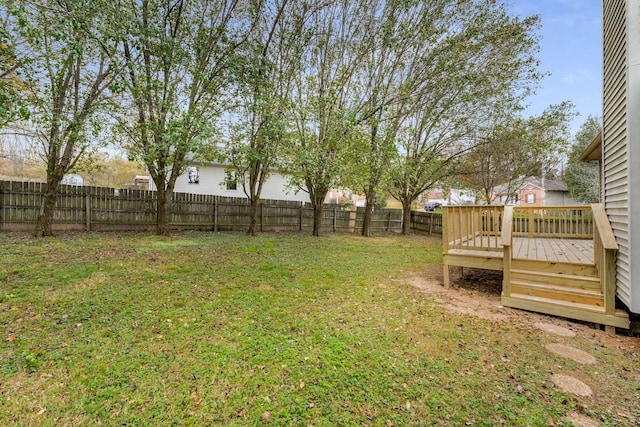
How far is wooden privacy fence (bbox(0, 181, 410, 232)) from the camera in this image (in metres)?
7.80

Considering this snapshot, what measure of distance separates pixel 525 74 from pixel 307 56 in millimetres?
7969

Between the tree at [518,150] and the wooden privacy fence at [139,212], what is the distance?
20.7ft

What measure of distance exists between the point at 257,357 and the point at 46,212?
816 centimetres

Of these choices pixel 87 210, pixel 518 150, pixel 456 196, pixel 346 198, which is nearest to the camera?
pixel 87 210

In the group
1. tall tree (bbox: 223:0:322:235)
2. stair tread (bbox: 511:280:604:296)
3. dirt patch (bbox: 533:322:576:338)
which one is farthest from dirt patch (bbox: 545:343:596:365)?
tall tree (bbox: 223:0:322:235)

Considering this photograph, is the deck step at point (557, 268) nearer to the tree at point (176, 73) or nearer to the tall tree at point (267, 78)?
the tall tree at point (267, 78)

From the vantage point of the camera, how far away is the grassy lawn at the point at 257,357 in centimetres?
198

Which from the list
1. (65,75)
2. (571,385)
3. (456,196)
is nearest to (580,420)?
(571,385)

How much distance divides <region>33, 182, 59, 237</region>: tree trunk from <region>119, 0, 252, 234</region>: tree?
2.14 m

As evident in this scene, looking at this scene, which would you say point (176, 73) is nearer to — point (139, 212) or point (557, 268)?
point (139, 212)

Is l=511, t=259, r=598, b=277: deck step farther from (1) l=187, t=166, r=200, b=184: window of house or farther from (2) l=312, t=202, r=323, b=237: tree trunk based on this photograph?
(1) l=187, t=166, r=200, b=184: window of house

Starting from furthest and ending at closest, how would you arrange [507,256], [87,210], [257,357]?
[87,210], [507,256], [257,357]

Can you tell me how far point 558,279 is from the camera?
13.8 ft

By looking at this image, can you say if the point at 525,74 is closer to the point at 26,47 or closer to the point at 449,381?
the point at 449,381
